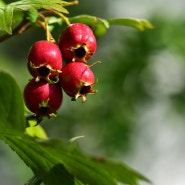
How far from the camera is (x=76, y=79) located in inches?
77.8

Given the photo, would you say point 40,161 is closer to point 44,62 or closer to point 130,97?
point 44,62

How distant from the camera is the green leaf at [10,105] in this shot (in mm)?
2236

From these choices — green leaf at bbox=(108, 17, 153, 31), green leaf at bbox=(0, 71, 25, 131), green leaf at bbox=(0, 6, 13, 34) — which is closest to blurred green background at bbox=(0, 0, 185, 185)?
green leaf at bbox=(108, 17, 153, 31)

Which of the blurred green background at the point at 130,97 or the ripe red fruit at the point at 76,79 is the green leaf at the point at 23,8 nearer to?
the ripe red fruit at the point at 76,79

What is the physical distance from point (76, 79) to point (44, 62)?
4.3 inches

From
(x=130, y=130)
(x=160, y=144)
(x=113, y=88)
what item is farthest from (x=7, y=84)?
(x=160, y=144)

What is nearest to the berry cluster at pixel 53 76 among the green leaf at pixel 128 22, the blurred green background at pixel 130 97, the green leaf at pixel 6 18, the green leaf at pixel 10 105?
the green leaf at pixel 6 18

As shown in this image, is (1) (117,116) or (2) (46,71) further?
(1) (117,116)

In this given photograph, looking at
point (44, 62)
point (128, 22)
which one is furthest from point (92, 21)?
point (44, 62)

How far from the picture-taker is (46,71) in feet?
6.49

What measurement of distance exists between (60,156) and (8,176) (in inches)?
149

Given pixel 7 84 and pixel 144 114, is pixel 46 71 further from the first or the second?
pixel 144 114

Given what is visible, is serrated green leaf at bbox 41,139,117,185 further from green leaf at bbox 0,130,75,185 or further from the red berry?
the red berry

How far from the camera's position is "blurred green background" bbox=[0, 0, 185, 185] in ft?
16.5
